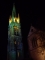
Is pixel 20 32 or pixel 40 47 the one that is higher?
pixel 20 32

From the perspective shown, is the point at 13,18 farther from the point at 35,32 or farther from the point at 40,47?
the point at 40,47

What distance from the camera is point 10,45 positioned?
49781mm

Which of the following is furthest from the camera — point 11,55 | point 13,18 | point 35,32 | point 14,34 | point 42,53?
point 13,18

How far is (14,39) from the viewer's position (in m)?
49.8

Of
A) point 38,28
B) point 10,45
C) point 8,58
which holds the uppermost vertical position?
point 38,28

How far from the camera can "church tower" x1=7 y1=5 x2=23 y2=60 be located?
47.4m

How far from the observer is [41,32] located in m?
35.5

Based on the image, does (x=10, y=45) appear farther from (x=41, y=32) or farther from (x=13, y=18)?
(x=41, y=32)

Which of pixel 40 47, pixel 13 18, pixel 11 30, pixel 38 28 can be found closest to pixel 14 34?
pixel 11 30

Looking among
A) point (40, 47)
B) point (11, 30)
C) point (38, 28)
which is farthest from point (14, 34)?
point (40, 47)

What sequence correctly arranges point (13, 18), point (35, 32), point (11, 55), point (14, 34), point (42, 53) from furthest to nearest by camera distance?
1. point (13, 18)
2. point (14, 34)
3. point (11, 55)
4. point (35, 32)
5. point (42, 53)

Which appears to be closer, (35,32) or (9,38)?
(35,32)

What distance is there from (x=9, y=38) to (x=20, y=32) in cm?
380

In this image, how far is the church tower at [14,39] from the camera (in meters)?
47.4
